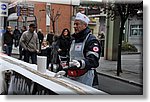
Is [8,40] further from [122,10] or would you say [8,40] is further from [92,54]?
[122,10]

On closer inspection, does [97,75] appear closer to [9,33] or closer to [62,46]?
[62,46]

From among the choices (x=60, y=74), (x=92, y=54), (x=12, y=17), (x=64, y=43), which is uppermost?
(x=12, y=17)

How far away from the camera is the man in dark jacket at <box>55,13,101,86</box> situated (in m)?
2.53

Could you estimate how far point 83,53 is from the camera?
8.32ft

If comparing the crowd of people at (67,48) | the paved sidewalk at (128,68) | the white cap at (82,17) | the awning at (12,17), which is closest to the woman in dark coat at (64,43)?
the crowd of people at (67,48)

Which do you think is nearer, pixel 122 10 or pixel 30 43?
pixel 122 10

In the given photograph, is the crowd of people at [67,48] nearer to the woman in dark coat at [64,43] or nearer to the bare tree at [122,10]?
the woman in dark coat at [64,43]

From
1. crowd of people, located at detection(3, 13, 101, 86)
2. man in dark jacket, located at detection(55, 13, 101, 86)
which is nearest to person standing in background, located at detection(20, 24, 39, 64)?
crowd of people, located at detection(3, 13, 101, 86)

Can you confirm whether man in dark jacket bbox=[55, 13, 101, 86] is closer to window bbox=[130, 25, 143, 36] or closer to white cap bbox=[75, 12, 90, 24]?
white cap bbox=[75, 12, 90, 24]

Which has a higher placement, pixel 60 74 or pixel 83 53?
pixel 83 53

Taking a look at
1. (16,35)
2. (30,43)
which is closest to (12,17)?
(16,35)

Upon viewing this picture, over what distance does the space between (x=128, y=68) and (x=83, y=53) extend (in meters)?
0.44

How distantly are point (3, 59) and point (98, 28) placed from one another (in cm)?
93

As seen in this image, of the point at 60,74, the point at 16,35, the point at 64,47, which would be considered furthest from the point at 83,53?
the point at 16,35
